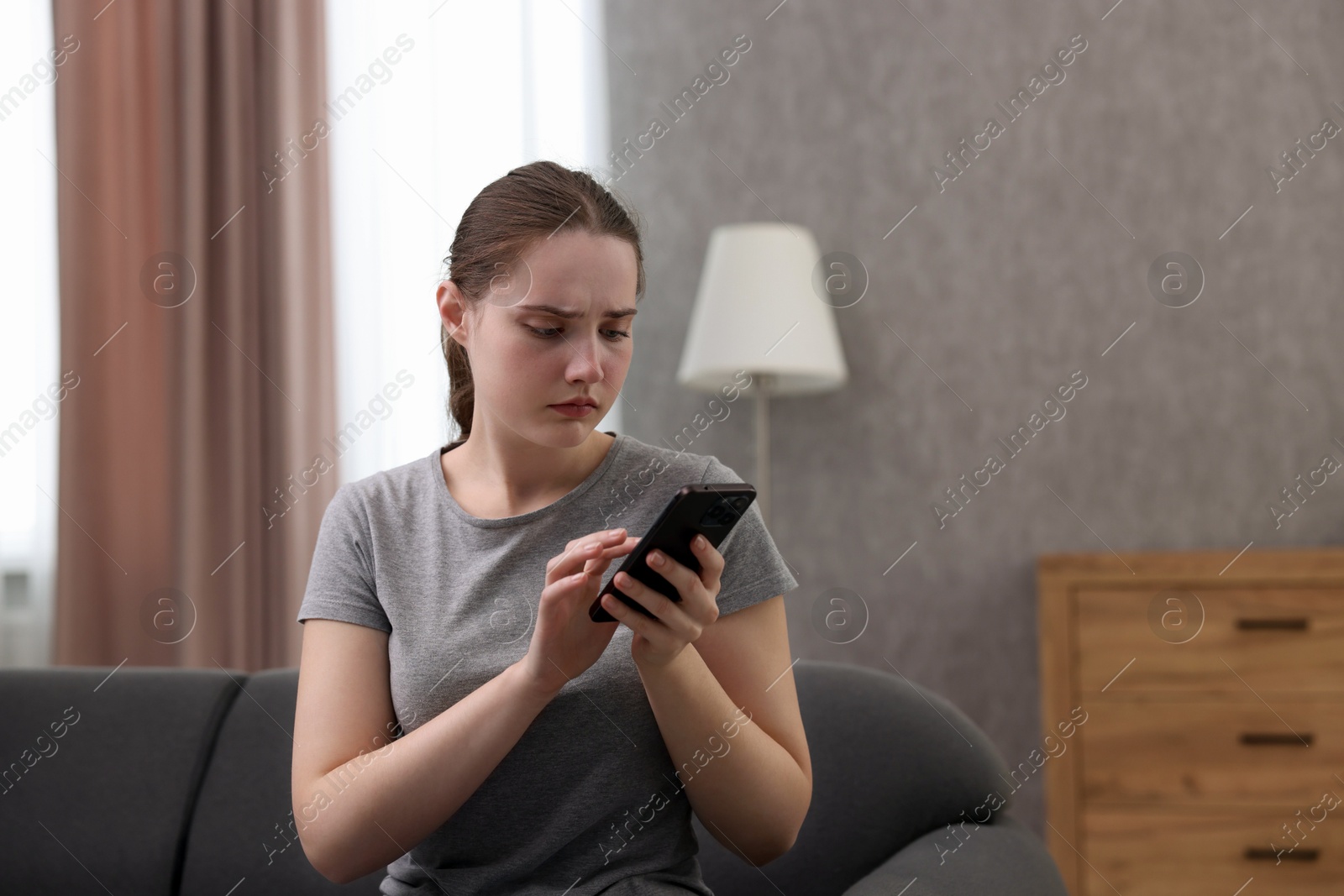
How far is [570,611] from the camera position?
90 centimetres

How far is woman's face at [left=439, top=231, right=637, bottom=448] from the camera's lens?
1.02 meters

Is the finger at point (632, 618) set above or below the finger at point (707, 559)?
below

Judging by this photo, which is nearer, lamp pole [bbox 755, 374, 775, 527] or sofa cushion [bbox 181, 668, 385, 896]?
sofa cushion [bbox 181, 668, 385, 896]

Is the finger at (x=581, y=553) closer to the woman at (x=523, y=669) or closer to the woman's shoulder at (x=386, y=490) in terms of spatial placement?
the woman at (x=523, y=669)

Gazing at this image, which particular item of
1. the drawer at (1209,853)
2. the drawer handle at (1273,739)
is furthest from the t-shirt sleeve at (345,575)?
the drawer handle at (1273,739)

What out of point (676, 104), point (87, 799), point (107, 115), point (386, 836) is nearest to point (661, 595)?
point (386, 836)

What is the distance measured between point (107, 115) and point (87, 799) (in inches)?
59.3

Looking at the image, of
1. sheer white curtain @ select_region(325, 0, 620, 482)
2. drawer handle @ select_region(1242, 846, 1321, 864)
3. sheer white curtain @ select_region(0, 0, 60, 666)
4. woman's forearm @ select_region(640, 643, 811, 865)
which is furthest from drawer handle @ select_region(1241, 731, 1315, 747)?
sheer white curtain @ select_region(0, 0, 60, 666)

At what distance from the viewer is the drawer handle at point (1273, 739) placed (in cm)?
204

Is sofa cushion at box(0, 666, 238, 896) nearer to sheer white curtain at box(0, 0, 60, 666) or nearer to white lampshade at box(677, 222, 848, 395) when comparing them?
sheer white curtain at box(0, 0, 60, 666)

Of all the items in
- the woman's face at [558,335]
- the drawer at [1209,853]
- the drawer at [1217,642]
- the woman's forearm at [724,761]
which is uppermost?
the woman's face at [558,335]

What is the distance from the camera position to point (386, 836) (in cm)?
99

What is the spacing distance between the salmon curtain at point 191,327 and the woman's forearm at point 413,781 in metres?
1.45

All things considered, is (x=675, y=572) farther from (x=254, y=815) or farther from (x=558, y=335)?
(x=254, y=815)
